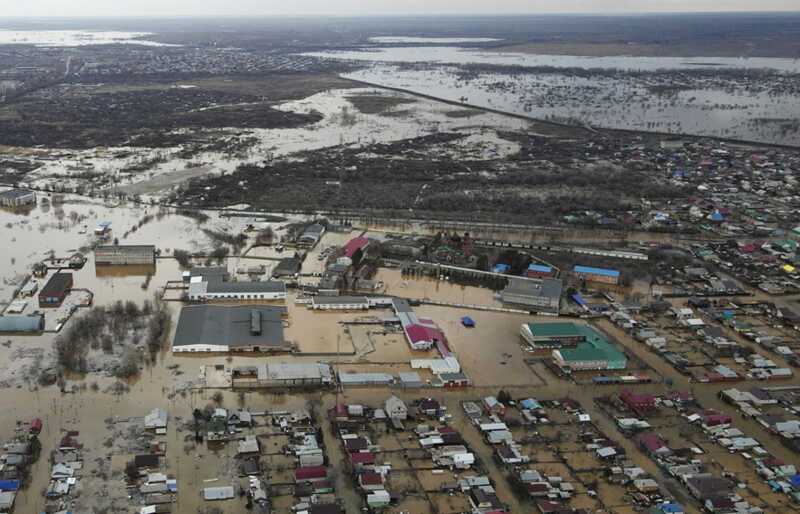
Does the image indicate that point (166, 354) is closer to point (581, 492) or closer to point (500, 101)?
point (581, 492)

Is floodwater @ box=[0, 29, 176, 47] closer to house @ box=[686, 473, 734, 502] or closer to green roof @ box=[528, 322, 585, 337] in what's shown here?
green roof @ box=[528, 322, 585, 337]

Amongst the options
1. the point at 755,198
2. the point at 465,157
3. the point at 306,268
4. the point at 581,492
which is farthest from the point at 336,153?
the point at 581,492

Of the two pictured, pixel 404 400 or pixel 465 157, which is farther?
pixel 465 157

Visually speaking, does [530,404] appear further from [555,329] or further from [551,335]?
[555,329]

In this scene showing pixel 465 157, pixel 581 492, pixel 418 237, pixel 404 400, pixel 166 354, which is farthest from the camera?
pixel 465 157

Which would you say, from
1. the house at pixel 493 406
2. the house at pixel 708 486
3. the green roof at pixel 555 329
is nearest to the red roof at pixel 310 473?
the house at pixel 493 406

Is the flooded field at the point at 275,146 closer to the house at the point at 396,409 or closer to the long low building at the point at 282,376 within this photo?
the long low building at the point at 282,376

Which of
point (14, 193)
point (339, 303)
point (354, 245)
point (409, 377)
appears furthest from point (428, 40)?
point (409, 377)
